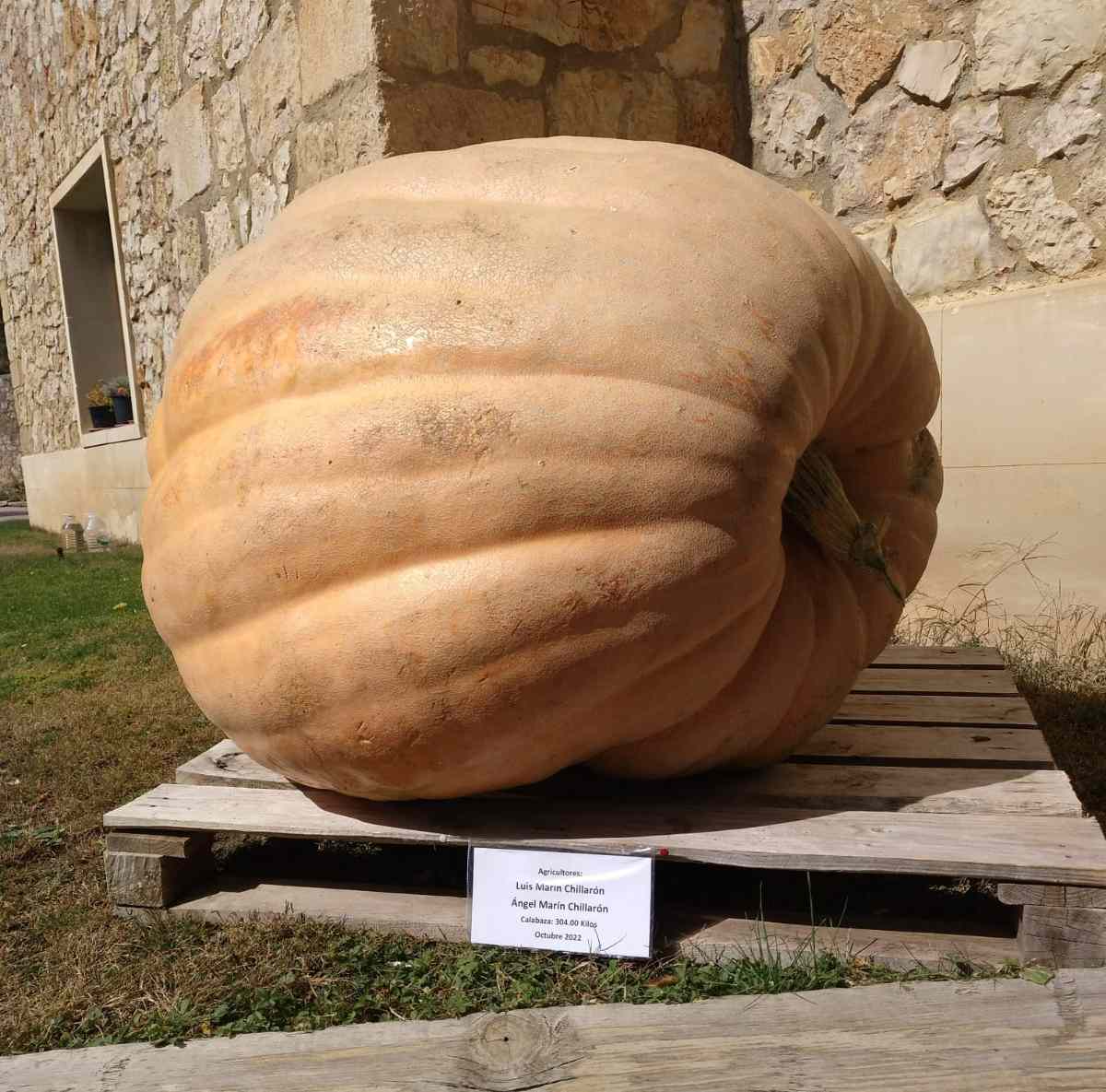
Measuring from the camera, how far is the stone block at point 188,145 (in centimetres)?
460

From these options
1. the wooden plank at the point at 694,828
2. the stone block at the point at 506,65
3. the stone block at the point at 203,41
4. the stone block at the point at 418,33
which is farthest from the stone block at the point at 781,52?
the wooden plank at the point at 694,828

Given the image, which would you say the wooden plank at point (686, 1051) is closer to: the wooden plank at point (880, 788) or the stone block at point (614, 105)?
the wooden plank at point (880, 788)

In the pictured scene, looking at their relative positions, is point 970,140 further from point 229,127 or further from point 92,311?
point 92,311

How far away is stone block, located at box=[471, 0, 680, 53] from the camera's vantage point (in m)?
3.18

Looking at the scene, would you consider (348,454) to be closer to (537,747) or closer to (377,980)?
(537,747)

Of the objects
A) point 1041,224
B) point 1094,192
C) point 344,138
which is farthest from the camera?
point 344,138

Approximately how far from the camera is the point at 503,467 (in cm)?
132

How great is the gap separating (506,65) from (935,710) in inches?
92.4

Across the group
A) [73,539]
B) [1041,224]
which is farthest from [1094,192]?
[73,539]

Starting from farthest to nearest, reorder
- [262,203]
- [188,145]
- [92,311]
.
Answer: [92,311]
[188,145]
[262,203]

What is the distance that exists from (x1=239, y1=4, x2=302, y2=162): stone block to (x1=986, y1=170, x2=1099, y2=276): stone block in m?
2.15

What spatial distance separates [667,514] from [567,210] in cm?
49

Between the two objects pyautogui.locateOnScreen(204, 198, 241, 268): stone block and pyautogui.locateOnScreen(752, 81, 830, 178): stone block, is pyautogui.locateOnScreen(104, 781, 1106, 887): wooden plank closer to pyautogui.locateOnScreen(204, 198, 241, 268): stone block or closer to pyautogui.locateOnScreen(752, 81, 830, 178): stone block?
pyautogui.locateOnScreen(752, 81, 830, 178): stone block

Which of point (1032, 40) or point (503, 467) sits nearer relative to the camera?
point (503, 467)
